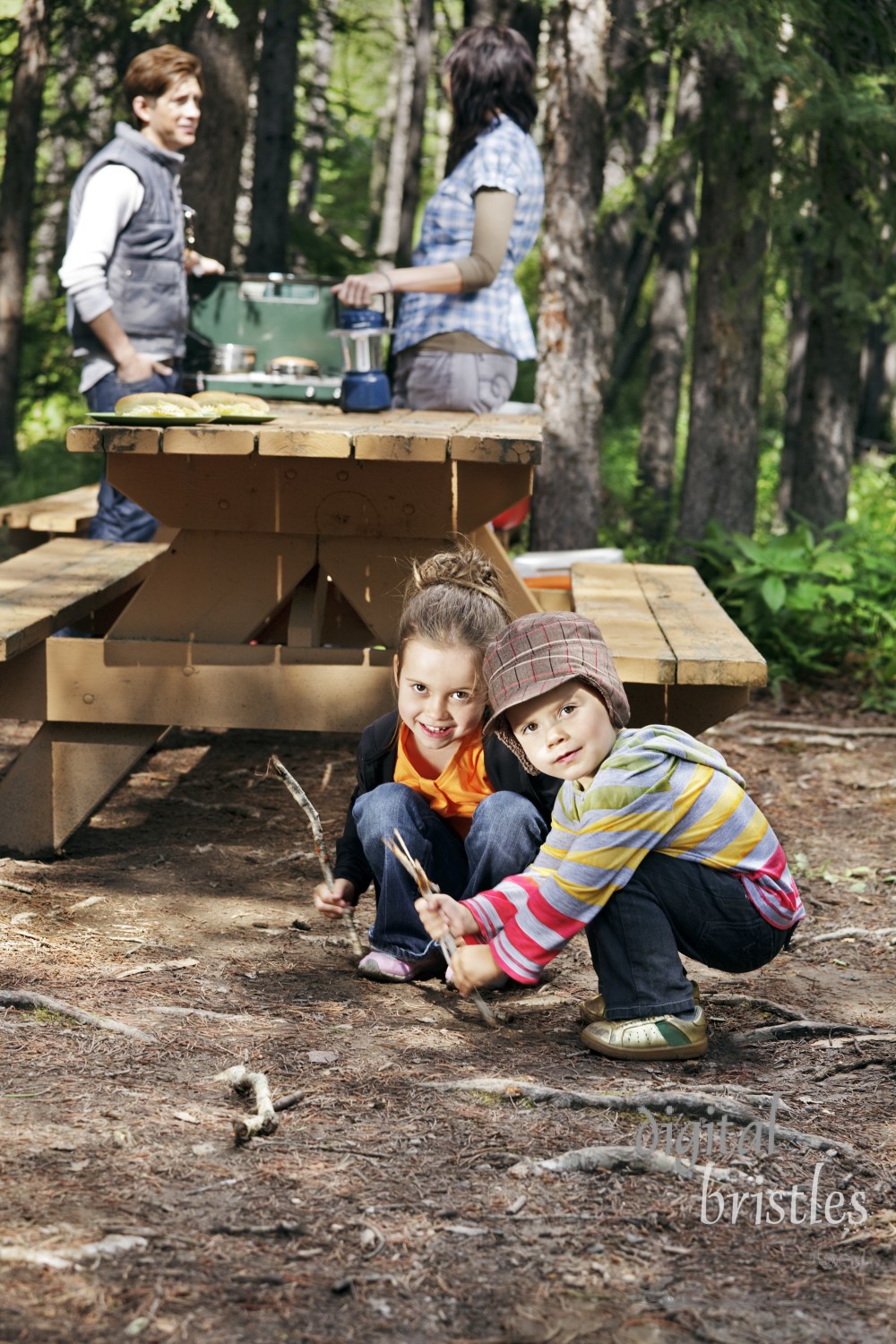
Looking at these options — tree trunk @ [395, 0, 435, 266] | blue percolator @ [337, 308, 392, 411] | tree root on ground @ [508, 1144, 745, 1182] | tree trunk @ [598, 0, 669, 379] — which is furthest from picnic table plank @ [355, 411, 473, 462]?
tree trunk @ [395, 0, 435, 266]

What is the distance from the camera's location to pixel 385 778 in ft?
11.6

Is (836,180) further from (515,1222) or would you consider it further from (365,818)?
(515,1222)

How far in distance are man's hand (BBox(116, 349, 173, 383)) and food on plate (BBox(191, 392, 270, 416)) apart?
40.0 inches

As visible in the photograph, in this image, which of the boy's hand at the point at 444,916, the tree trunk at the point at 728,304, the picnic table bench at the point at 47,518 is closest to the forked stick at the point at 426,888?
the boy's hand at the point at 444,916

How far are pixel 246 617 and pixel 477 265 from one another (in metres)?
1.72

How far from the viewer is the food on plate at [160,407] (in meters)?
4.09

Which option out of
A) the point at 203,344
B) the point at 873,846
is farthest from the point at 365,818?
the point at 203,344

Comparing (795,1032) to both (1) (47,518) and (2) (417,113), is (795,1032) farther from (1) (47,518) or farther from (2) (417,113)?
(2) (417,113)

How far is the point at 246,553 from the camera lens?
14.4ft

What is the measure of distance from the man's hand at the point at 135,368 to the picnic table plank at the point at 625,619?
1.79 meters

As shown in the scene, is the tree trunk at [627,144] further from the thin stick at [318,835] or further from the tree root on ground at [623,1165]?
the tree root on ground at [623,1165]

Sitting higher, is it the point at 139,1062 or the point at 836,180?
the point at 836,180

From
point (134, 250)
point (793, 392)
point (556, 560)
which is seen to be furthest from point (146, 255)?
point (793, 392)

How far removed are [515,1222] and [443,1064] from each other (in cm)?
67
